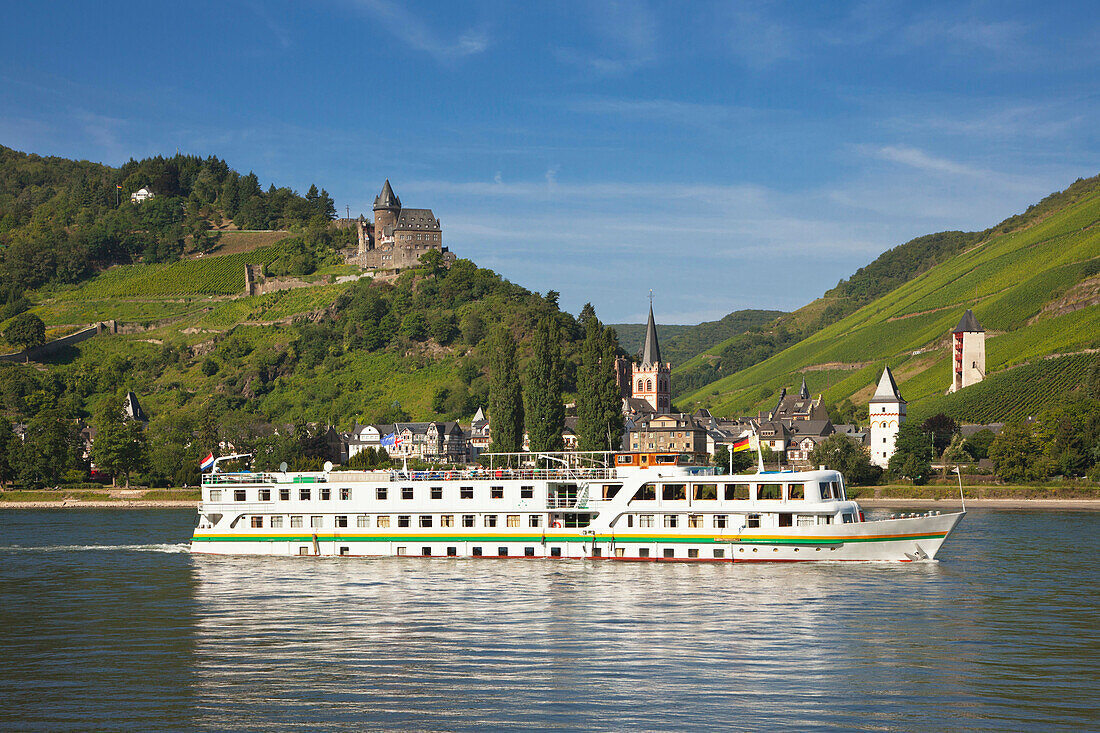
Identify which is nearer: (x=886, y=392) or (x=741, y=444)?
(x=741, y=444)

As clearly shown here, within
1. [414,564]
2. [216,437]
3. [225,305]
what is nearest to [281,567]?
[414,564]

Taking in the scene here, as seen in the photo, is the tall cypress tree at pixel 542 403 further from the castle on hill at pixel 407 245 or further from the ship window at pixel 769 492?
the castle on hill at pixel 407 245

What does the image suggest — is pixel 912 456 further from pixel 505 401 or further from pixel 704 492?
pixel 704 492

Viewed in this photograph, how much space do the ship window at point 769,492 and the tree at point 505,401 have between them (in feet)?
152

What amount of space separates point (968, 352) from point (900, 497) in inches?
2783

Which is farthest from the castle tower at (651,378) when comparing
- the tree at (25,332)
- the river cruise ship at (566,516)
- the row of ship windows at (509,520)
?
the row of ship windows at (509,520)

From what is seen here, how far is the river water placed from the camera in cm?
2331

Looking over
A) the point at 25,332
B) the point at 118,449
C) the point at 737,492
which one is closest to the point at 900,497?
the point at 737,492

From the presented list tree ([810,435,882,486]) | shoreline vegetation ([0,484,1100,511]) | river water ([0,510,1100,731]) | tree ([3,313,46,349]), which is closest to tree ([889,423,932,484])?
tree ([810,435,882,486])

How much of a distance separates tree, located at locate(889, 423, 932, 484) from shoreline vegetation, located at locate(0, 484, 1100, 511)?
3269 millimetres

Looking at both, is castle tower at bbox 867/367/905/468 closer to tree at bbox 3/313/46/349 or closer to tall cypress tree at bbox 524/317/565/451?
tall cypress tree at bbox 524/317/565/451

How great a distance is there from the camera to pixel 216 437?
119125 millimetres

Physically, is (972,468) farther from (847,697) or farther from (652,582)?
(847,697)

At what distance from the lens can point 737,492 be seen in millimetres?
47219
